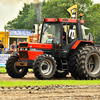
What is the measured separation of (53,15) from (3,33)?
12.8m

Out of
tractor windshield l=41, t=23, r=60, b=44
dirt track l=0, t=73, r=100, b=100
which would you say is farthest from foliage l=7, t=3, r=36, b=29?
dirt track l=0, t=73, r=100, b=100

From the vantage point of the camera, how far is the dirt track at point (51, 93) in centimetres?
744

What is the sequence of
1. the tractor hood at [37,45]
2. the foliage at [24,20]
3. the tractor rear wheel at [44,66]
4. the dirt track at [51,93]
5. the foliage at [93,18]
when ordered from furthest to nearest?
the foliage at [24,20] → the foliage at [93,18] → the tractor hood at [37,45] → the tractor rear wheel at [44,66] → the dirt track at [51,93]

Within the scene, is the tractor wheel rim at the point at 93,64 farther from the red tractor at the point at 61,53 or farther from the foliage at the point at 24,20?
the foliage at the point at 24,20

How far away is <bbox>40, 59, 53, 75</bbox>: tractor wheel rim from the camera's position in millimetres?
12443

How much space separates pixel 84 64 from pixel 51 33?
6.46ft

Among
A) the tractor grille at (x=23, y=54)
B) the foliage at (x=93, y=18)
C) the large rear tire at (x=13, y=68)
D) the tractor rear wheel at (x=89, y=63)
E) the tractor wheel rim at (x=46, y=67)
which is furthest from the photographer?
the foliage at (x=93, y=18)

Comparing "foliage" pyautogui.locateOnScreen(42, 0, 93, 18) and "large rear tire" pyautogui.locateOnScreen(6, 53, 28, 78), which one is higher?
"foliage" pyautogui.locateOnScreen(42, 0, 93, 18)

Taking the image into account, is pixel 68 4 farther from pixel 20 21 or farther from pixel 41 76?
pixel 41 76

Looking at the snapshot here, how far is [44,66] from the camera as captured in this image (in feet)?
40.9

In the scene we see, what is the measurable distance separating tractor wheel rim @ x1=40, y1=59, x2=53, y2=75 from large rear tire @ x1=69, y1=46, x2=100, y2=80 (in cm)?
94

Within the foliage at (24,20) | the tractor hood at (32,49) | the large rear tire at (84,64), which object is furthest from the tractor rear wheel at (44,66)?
the foliage at (24,20)

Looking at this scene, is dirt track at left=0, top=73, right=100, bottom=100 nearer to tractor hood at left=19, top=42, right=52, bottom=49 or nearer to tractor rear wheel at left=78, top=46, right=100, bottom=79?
tractor rear wheel at left=78, top=46, right=100, bottom=79

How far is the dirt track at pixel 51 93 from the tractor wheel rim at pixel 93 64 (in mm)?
3938
